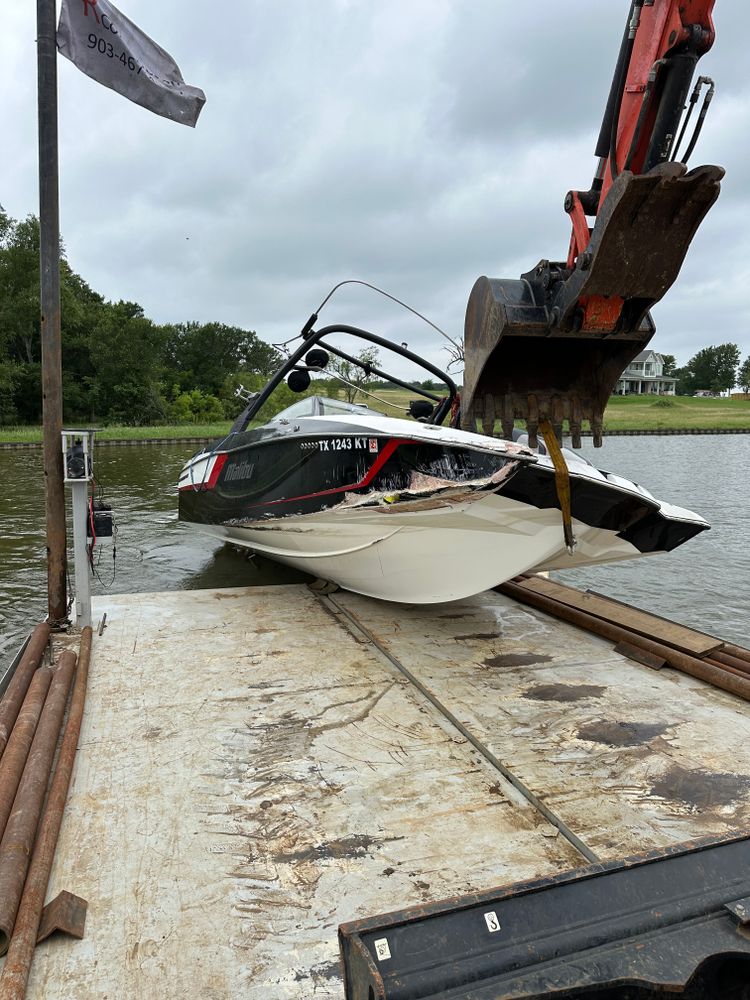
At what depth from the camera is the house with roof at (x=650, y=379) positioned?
94.6 metres

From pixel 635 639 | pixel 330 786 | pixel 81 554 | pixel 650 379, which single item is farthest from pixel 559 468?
pixel 650 379

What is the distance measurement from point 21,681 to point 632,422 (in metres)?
55.5

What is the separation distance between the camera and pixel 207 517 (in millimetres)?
7180

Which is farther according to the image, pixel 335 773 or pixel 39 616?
pixel 39 616

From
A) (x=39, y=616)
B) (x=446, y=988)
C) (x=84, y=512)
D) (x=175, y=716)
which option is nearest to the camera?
(x=446, y=988)

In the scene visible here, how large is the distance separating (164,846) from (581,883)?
1.61 m

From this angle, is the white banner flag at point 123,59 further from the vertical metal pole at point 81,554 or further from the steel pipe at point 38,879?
the steel pipe at point 38,879

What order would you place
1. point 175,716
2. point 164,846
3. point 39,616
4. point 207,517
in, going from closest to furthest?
point 164,846 < point 175,716 < point 39,616 < point 207,517

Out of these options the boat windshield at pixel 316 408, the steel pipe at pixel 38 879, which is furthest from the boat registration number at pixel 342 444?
the steel pipe at pixel 38 879

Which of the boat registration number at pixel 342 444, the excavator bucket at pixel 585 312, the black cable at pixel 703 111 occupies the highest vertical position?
the black cable at pixel 703 111

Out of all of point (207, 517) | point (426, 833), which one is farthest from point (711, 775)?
point (207, 517)

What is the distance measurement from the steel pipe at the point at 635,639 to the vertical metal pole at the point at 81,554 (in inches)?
136


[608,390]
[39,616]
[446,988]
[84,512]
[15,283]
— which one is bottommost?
[39,616]

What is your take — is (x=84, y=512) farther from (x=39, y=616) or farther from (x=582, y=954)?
(x=582, y=954)
